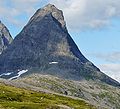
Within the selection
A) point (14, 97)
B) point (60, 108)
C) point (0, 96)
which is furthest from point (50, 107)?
point (14, 97)

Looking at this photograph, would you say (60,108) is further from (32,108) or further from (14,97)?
(14,97)

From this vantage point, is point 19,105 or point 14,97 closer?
point 19,105

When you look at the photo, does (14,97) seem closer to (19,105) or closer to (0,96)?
(0,96)

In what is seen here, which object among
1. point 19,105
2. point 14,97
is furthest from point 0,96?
point 19,105

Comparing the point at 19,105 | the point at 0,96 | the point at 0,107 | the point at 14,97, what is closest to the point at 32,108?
the point at 19,105

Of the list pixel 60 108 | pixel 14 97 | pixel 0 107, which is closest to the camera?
pixel 0 107

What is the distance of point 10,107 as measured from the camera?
103312 millimetres

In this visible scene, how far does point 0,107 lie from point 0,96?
172 feet

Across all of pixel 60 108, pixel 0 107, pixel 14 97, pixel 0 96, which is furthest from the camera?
pixel 14 97

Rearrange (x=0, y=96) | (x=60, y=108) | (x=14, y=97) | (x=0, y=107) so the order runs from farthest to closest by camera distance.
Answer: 1. (x=14, y=97)
2. (x=0, y=96)
3. (x=60, y=108)
4. (x=0, y=107)

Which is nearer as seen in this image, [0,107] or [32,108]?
[0,107]

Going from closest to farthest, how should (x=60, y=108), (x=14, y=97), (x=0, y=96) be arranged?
(x=60, y=108)
(x=0, y=96)
(x=14, y=97)

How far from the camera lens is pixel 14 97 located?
167750 millimetres

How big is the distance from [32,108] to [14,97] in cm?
6146
